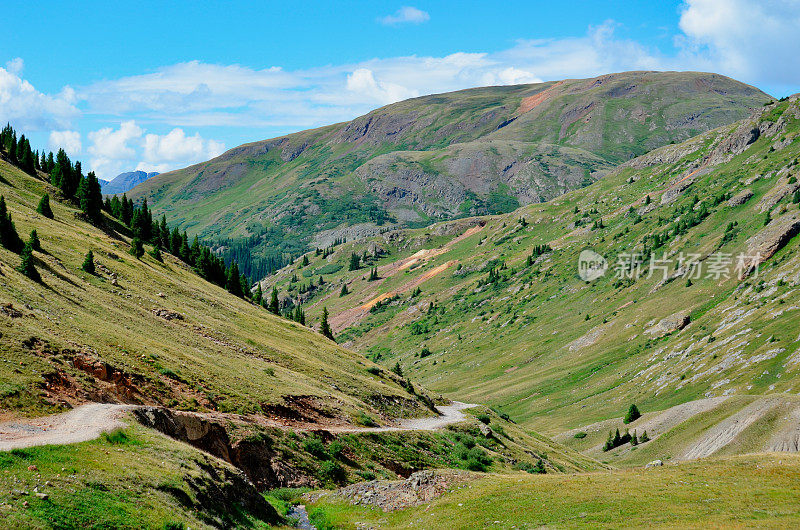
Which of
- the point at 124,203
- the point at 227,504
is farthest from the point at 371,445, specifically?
the point at 124,203

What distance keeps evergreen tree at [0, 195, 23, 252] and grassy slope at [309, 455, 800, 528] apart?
46751 millimetres

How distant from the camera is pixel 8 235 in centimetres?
6519

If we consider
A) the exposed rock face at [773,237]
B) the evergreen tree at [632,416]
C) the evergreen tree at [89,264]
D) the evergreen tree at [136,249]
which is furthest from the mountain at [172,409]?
the exposed rock face at [773,237]

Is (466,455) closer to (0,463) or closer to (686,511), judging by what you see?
(686,511)

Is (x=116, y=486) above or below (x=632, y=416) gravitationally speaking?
above

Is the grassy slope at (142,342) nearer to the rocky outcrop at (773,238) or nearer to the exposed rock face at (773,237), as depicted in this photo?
the rocky outcrop at (773,238)

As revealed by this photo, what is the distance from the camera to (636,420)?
116438mm

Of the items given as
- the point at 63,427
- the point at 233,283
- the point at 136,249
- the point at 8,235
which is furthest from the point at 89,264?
the point at 233,283

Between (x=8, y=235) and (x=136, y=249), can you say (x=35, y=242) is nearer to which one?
(x=8, y=235)

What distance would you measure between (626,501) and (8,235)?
6728 centimetres

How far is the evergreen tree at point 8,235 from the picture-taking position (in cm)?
6450

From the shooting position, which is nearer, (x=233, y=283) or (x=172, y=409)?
(x=172, y=409)

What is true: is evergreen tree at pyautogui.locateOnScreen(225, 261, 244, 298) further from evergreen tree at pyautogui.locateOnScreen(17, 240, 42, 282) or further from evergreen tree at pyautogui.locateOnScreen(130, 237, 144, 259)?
evergreen tree at pyautogui.locateOnScreen(17, 240, 42, 282)

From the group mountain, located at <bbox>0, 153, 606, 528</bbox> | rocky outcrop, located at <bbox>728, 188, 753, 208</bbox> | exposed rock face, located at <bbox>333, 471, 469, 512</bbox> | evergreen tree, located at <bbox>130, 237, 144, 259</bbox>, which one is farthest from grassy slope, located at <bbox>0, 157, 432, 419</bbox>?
rocky outcrop, located at <bbox>728, 188, 753, 208</bbox>
